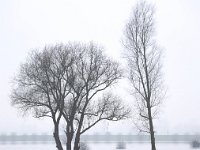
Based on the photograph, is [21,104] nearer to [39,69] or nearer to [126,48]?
[39,69]

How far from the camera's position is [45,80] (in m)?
30.2

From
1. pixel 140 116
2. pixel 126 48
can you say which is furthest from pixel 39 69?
pixel 140 116

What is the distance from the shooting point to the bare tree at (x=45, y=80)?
30.2 meters

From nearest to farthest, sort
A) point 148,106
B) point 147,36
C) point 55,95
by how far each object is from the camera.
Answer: point 148,106 → point 147,36 → point 55,95

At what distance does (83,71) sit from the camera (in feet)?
103

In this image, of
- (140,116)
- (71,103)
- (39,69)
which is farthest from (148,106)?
(39,69)

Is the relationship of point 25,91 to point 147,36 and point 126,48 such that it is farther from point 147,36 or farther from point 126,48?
point 147,36

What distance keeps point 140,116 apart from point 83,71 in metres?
7.46

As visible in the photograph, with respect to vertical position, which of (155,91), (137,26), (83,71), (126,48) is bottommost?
(155,91)

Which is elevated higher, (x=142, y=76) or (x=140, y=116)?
(x=142, y=76)

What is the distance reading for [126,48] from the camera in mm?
30016

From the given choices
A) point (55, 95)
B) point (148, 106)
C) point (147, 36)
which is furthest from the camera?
point (55, 95)

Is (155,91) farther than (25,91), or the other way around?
(25,91)

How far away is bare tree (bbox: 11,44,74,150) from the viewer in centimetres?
3016
